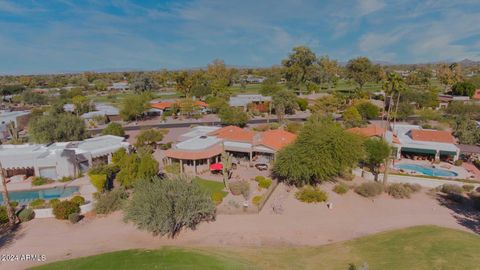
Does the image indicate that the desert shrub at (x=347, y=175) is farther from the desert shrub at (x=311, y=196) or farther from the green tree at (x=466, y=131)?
the green tree at (x=466, y=131)

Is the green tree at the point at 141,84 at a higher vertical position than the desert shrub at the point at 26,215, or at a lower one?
higher

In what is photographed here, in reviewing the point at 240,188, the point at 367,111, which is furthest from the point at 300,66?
the point at 240,188

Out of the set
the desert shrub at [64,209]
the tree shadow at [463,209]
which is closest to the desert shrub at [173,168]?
the desert shrub at [64,209]

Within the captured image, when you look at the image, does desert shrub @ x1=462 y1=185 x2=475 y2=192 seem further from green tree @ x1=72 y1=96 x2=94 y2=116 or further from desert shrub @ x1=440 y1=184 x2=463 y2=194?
green tree @ x1=72 y1=96 x2=94 y2=116

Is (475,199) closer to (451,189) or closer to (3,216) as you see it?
(451,189)

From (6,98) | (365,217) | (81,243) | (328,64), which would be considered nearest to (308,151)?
(365,217)
